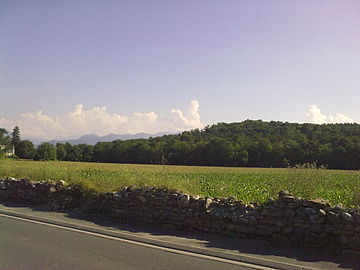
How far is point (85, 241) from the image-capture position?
24.5 ft

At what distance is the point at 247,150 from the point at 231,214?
67.5 m

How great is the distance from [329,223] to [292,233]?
30.8 inches

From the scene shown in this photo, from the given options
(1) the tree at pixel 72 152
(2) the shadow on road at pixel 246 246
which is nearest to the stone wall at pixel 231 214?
(2) the shadow on road at pixel 246 246

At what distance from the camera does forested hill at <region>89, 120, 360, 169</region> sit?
5881 cm

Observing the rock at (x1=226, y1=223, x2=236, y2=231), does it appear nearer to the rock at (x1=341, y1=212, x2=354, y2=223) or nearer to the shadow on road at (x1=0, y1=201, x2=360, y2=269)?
the shadow on road at (x1=0, y1=201, x2=360, y2=269)

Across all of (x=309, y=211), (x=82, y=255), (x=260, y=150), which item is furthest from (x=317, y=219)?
(x=260, y=150)

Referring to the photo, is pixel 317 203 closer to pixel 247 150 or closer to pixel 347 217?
pixel 347 217

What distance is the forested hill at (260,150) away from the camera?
5881 centimetres

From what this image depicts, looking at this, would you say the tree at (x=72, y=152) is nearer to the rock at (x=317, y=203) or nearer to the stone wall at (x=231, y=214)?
the stone wall at (x=231, y=214)

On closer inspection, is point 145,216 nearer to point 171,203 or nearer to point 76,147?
point 171,203

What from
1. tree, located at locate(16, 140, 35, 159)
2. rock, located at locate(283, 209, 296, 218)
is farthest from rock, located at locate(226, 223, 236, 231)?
tree, located at locate(16, 140, 35, 159)

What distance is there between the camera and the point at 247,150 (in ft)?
243

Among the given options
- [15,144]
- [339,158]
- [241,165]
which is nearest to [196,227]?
[339,158]

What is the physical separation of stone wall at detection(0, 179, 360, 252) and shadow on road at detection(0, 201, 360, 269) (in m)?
0.18
